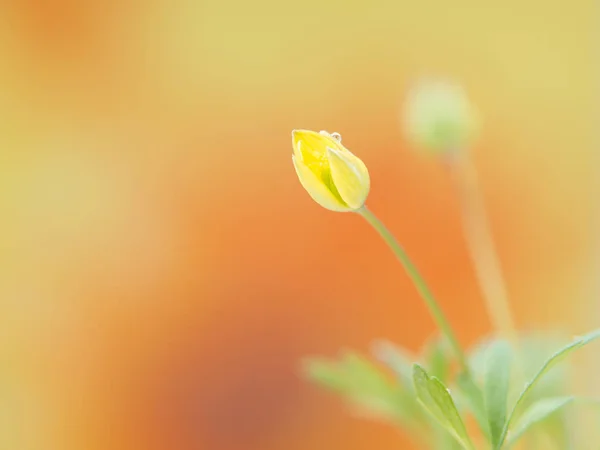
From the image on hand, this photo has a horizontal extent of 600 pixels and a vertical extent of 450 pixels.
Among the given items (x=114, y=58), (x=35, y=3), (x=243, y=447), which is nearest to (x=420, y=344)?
(x=243, y=447)

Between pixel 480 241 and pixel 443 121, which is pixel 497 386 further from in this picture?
pixel 480 241

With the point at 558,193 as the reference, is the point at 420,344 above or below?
below

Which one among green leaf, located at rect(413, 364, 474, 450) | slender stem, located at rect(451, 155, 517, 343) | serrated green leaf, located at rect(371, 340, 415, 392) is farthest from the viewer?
slender stem, located at rect(451, 155, 517, 343)

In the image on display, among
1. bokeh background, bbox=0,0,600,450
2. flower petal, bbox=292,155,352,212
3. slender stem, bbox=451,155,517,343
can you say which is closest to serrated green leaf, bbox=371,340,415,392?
flower petal, bbox=292,155,352,212

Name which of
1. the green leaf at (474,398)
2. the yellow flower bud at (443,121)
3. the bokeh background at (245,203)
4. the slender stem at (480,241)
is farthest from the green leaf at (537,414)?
the bokeh background at (245,203)

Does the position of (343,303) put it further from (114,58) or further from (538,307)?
(114,58)

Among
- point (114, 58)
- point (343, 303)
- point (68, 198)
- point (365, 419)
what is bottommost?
point (365, 419)

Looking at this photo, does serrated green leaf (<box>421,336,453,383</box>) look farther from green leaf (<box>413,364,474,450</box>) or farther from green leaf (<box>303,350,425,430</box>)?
green leaf (<box>413,364,474,450</box>)
